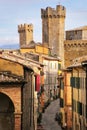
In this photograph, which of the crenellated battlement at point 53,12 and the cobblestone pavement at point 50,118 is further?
the crenellated battlement at point 53,12

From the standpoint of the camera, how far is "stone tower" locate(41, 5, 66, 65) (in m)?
116

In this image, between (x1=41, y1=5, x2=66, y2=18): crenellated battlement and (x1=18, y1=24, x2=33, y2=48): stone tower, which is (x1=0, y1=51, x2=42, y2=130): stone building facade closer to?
(x1=41, y1=5, x2=66, y2=18): crenellated battlement

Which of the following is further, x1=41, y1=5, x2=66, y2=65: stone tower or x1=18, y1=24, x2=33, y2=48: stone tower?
x1=18, y1=24, x2=33, y2=48: stone tower

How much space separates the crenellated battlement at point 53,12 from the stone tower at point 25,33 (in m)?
7.71

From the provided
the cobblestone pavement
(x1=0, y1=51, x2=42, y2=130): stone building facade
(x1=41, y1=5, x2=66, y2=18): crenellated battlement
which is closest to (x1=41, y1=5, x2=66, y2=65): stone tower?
(x1=41, y1=5, x2=66, y2=18): crenellated battlement

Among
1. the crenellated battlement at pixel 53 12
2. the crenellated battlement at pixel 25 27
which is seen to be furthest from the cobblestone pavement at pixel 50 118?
the crenellated battlement at pixel 25 27

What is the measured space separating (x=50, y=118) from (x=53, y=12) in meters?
60.8

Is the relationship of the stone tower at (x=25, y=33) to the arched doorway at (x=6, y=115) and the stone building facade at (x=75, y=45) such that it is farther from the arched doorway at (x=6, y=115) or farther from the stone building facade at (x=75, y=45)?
Result: the arched doorway at (x=6, y=115)

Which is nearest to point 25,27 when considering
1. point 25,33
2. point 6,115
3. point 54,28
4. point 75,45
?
point 25,33

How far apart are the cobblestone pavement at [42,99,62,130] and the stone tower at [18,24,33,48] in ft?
154

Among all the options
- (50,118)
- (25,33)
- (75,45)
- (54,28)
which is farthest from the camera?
(25,33)

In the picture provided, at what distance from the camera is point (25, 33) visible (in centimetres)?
12825

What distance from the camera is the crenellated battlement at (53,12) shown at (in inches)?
4771

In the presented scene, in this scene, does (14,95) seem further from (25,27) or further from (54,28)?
(25,27)
